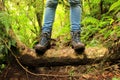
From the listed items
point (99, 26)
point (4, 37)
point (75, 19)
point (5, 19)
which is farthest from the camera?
point (99, 26)

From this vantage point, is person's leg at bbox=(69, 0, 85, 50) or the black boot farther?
person's leg at bbox=(69, 0, 85, 50)

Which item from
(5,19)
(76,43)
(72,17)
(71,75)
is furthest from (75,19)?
(5,19)

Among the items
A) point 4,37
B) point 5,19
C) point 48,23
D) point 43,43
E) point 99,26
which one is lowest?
point 99,26

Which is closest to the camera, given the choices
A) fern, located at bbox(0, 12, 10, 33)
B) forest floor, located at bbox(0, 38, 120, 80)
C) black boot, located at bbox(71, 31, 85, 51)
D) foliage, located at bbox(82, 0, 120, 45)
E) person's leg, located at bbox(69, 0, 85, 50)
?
fern, located at bbox(0, 12, 10, 33)

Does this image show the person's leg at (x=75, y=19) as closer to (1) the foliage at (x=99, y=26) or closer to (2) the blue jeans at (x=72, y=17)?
(2) the blue jeans at (x=72, y=17)

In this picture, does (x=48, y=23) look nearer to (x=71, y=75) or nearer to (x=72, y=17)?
(x=72, y=17)

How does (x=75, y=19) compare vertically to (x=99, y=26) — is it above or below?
above

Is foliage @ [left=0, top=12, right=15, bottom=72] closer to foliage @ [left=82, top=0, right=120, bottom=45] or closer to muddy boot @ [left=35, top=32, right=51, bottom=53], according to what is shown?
muddy boot @ [left=35, top=32, right=51, bottom=53]

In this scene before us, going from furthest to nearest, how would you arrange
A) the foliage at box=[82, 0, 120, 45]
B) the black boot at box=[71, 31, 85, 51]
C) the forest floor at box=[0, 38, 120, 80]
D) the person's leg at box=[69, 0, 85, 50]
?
1. the foliage at box=[82, 0, 120, 45]
2. the forest floor at box=[0, 38, 120, 80]
3. the person's leg at box=[69, 0, 85, 50]
4. the black boot at box=[71, 31, 85, 51]

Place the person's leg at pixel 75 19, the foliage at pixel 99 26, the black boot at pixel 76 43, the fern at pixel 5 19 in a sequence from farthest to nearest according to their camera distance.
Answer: the foliage at pixel 99 26
the person's leg at pixel 75 19
the black boot at pixel 76 43
the fern at pixel 5 19

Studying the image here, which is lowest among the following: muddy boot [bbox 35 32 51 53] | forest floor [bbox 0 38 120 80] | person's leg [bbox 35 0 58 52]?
forest floor [bbox 0 38 120 80]

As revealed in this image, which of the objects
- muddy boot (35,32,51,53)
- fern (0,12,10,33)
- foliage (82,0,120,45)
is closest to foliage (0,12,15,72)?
fern (0,12,10,33)

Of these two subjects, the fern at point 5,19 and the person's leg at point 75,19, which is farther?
the person's leg at point 75,19

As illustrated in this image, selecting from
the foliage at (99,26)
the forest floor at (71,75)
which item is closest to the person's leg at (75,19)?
the forest floor at (71,75)
